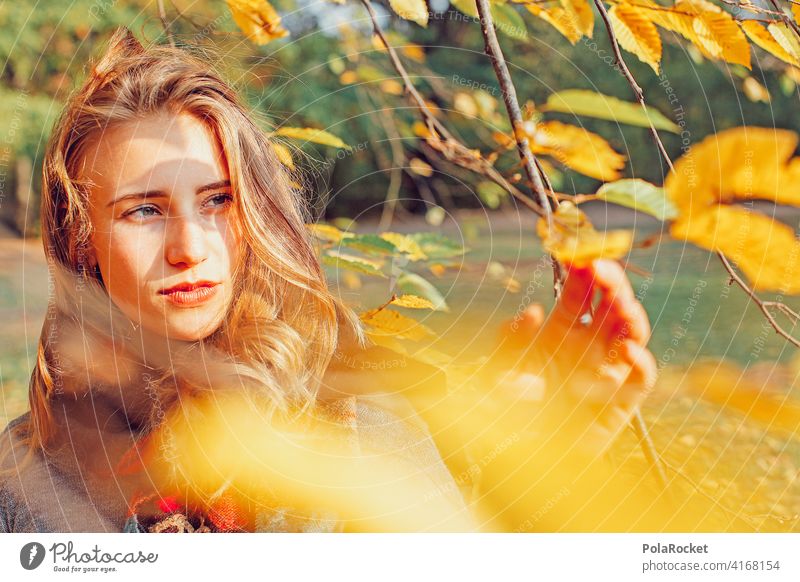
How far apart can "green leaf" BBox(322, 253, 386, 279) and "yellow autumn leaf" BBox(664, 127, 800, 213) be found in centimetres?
19

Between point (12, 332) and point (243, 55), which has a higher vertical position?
point (243, 55)

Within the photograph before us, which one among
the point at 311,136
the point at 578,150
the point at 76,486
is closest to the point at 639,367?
the point at 578,150

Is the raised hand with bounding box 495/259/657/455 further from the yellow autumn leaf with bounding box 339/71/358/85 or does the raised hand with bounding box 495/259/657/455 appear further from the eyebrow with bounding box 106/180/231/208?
the yellow autumn leaf with bounding box 339/71/358/85

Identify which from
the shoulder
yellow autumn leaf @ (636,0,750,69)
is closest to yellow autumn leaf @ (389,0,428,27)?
yellow autumn leaf @ (636,0,750,69)

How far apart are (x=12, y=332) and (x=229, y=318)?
0.31 meters

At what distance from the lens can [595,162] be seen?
18.7 inches

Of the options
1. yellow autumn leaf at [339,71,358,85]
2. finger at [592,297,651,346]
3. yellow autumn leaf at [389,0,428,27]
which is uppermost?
yellow autumn leaf at [339,71,358,85]

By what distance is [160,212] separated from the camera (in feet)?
1.43

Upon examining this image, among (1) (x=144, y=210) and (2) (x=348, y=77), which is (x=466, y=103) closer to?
(2) (x=348, y=77)

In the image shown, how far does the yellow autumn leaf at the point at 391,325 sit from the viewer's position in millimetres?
492

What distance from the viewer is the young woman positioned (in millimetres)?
438

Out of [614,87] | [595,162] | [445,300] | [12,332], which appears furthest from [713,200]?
[12,332]

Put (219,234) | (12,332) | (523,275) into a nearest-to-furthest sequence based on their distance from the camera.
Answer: (219,234) → (523,275) → (12,332)
